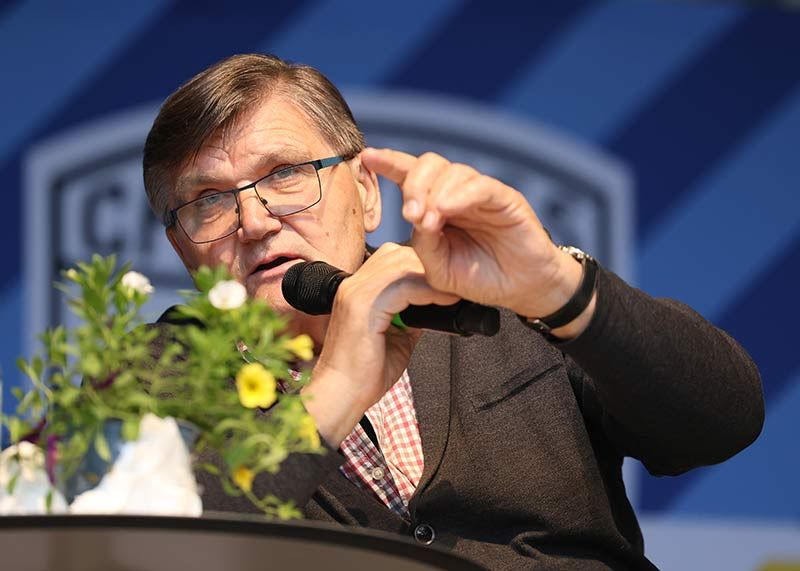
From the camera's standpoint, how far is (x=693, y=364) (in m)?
1.59

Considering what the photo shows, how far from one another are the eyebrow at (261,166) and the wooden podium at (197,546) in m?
1.13

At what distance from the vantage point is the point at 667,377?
1557 mm

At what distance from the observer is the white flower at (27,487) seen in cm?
103

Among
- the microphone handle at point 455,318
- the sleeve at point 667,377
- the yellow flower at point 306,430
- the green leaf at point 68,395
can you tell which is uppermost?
the sleeve at point 667,377

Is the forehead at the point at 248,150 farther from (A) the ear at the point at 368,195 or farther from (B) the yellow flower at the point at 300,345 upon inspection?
(B) the yellow flower at the point at 300,345

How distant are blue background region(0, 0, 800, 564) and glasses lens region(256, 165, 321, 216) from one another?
41.7 inches

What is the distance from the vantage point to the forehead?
2.04 metres

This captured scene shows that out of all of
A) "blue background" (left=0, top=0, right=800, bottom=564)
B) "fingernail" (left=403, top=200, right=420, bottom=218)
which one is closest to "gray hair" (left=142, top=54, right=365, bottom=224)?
"fingernail" (left=403, top=200, right=420, bottom=218)

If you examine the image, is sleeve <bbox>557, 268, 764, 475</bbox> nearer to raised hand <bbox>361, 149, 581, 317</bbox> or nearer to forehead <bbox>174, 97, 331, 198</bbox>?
raised hand <bbox>361, 149, 581, 317</bbox>

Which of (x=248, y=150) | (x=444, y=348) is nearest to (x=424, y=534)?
(x=444, y=348)

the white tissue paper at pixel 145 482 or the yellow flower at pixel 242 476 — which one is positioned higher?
the yellow flower at pixel 242 476

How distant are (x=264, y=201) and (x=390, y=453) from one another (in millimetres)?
455

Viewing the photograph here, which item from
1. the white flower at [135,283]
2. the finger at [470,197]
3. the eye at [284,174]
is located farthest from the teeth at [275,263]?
the white flower at [135,283]

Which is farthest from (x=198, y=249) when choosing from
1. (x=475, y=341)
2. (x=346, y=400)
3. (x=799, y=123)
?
(x=799, y=123)
